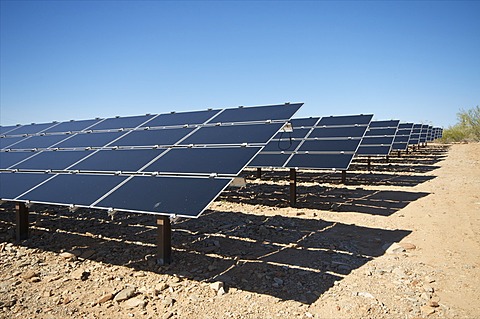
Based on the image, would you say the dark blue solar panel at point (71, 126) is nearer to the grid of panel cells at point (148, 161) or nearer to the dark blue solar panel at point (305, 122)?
the grid of panel cells at point (148, 161)

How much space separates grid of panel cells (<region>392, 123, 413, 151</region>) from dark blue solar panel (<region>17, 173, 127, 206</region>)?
2379 centimetres

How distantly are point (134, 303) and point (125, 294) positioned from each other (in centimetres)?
32

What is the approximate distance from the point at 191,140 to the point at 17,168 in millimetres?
4818

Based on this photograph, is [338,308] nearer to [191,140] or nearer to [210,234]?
[210,234]

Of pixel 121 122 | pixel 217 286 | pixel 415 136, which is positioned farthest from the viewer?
→ pixel 415 136

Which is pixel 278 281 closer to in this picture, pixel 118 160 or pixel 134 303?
pixel 134 303

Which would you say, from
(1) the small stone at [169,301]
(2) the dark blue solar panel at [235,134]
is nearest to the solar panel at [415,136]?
(2) the dark blue solar panel at [235,134]

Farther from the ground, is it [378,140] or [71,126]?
[71,126]

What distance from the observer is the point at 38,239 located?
312 inches

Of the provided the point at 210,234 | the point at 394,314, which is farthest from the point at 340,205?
the point at 394,314

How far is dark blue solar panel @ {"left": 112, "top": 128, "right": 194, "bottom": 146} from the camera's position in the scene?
8.58 metres

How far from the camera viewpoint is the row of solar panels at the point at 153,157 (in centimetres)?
606

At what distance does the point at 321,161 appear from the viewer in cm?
1193

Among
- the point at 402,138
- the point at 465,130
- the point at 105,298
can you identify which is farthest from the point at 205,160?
the point at 465,130
